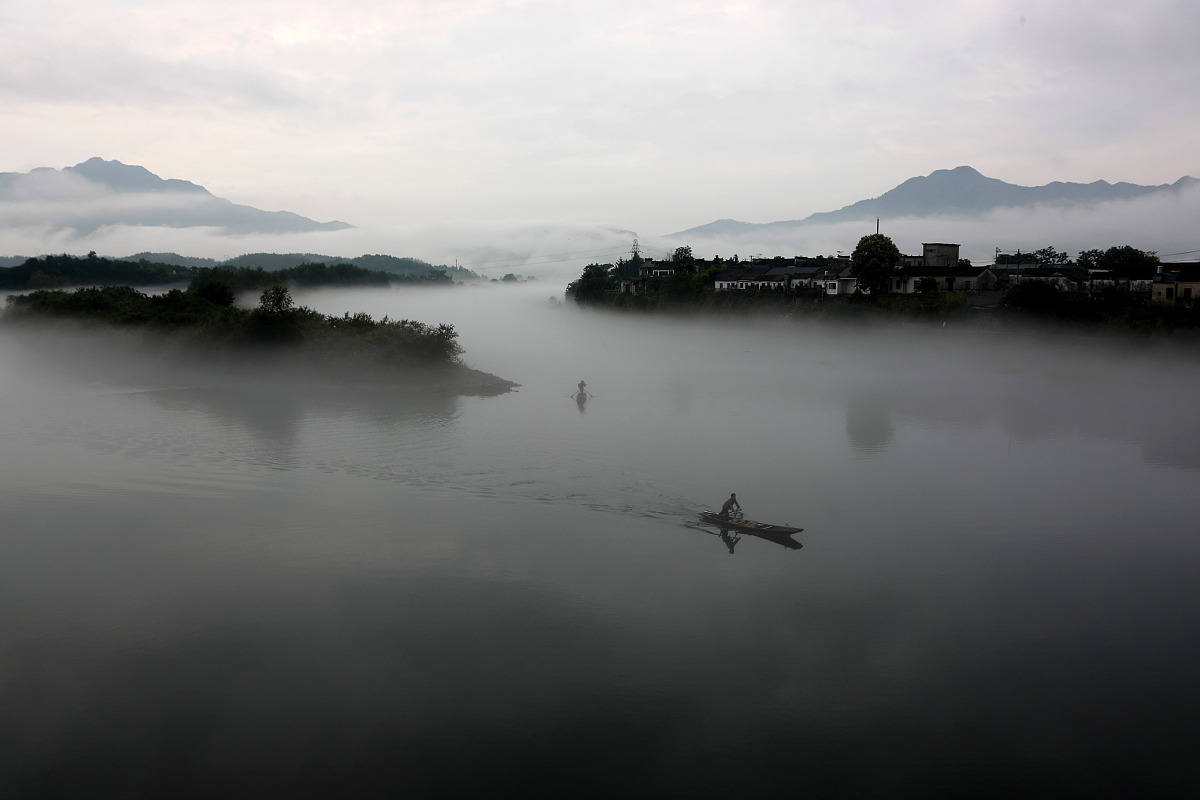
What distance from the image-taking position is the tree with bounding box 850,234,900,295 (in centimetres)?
5847

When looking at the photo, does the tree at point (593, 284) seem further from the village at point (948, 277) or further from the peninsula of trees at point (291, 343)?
the peninsula of trees at point (291, 343)

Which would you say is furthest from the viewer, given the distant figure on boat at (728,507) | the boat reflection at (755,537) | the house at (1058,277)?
the house at (1058,277)

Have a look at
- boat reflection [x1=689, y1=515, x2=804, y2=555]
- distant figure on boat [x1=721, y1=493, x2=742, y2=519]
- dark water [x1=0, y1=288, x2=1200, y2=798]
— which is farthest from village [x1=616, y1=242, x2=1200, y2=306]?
distant figure on boat [x1=721, y1=493, x2=742, y2=519]

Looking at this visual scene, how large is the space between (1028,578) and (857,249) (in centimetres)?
4626

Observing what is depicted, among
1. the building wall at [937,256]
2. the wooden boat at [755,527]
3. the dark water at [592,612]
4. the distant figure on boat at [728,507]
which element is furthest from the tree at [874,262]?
the distant figure on boat at [728,507]

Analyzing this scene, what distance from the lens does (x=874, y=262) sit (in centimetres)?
5838

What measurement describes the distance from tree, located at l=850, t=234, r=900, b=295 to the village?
81 cm

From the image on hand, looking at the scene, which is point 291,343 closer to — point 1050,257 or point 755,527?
point 755,527

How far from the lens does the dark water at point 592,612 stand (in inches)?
440

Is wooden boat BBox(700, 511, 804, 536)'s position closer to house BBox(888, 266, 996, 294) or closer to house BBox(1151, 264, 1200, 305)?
house BBox(1151, 264, 1200, 305)

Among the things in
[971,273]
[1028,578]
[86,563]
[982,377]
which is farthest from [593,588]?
[971,273]

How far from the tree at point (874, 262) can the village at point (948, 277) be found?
0.81 m

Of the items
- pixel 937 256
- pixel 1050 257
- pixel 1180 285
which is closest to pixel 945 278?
pixel 937 256

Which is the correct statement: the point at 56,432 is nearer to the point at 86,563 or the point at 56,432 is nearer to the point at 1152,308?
the point at 86,563
